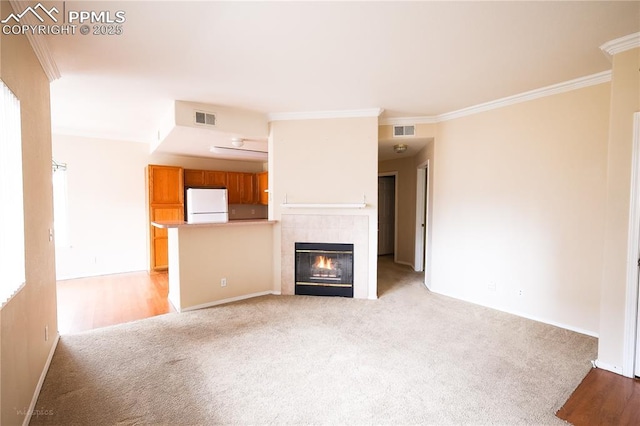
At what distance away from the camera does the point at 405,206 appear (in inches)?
243

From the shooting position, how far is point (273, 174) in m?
4.16

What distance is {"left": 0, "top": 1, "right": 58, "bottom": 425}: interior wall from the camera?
1.51 meters

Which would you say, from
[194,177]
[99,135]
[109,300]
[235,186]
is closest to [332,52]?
[109,300]

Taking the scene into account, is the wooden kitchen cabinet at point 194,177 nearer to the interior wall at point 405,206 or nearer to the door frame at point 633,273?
the interior wall at point 405,206

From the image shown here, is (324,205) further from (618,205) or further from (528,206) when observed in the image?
(618,205)

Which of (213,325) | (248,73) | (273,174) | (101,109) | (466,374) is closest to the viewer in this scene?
(466,374)

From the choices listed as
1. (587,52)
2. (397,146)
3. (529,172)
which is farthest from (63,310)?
(587,52)

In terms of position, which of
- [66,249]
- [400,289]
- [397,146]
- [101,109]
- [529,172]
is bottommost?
[400,289]

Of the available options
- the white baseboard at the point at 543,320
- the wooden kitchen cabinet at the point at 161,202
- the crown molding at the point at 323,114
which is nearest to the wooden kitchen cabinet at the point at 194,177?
the wooden kitchen cabinet at the point at 161,202

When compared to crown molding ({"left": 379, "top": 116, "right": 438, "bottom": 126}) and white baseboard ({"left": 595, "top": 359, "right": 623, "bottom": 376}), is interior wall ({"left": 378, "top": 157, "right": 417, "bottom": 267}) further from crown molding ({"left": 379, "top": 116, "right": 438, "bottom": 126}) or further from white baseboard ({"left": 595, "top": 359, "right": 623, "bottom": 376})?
white baseboard ({"left": 595, "top": 359, "right": 623, "bottom": 376})

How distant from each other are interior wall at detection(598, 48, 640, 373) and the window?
405 centimetres

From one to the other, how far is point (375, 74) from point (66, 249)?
5836 mm

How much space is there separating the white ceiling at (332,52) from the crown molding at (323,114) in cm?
21

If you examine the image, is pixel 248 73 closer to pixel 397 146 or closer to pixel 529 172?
pixel 397 146
